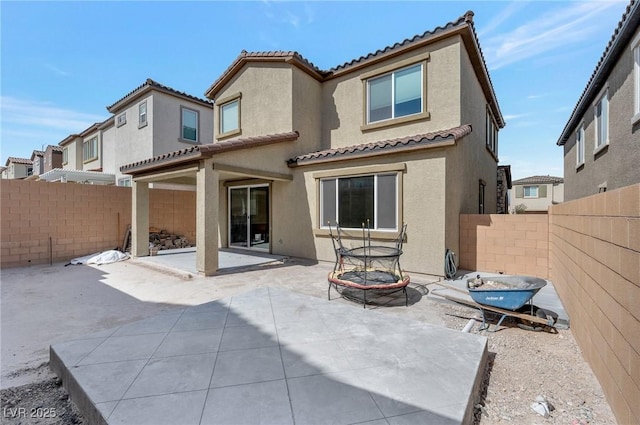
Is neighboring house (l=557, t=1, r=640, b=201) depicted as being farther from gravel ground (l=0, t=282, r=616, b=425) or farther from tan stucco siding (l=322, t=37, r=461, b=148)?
gravel ground (l=0, t=282, r=616, b=425)

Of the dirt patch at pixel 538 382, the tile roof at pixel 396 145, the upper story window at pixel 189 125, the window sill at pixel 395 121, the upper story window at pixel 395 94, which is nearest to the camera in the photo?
the dirt patch at pixel 538 382

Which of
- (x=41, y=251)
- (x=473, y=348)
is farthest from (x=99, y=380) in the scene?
(x=41, y=251)

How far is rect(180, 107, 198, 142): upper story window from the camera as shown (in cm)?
1694

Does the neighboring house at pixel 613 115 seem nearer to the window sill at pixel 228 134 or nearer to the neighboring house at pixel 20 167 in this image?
the window sill at pixel 228 134

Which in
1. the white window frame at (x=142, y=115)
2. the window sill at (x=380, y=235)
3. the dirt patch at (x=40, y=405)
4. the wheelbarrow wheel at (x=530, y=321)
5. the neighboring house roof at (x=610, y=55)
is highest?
the white window frame at (x=142, y=115)

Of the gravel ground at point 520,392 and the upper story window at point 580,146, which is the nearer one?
the gravel ground at point 520,392

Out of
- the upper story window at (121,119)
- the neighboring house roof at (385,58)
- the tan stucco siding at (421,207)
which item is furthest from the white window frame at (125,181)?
the tan stucco siding at (421,207)

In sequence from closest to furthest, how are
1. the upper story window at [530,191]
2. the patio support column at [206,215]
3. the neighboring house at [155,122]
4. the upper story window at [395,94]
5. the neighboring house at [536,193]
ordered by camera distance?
the patio support column at [206,215], the upper story window at [395,94], the neighboring house at [155,122], the neighboring house at [536,193], the upper story window at [530,191]

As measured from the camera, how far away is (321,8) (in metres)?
9.46

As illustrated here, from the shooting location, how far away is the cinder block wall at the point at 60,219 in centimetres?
983

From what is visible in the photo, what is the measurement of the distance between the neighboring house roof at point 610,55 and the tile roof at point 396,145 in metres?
4.28

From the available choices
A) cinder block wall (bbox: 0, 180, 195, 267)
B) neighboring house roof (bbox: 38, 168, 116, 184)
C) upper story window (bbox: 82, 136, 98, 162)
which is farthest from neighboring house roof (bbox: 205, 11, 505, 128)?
upper story window (bbox: 82, 136, 98, 162)

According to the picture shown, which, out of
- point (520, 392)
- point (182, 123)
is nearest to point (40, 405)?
point (520, 392)

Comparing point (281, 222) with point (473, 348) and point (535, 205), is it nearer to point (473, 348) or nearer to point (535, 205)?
point (473, 348)
